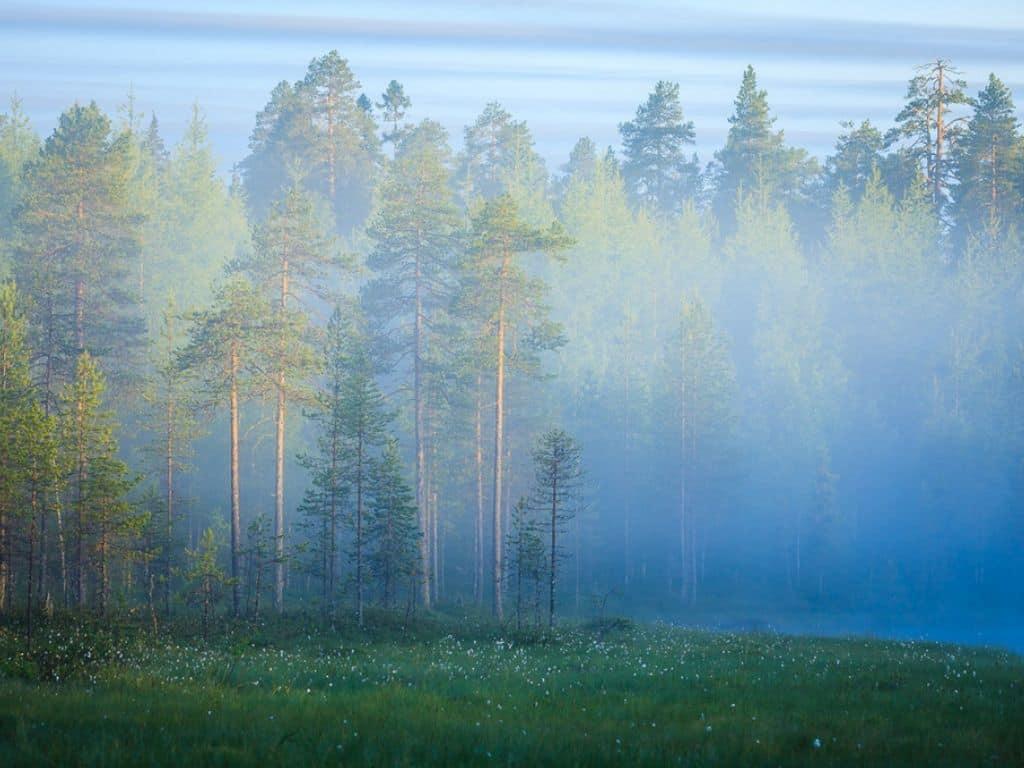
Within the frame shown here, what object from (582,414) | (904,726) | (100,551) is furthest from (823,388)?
(904,726)

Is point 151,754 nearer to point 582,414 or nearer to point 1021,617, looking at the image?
point 582,414

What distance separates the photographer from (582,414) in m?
57.1

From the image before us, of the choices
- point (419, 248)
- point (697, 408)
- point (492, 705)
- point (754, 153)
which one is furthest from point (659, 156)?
point (492, 705)

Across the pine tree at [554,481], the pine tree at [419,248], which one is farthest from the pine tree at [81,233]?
the pine tree at [554,481]

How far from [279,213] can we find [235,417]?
11.6 meters

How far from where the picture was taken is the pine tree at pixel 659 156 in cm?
8662

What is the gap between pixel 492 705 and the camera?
14.1 metres

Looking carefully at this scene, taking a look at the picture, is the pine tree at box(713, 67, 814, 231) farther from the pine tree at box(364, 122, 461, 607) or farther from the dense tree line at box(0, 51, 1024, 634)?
the pine tree at box(364, 122, 461, 607)

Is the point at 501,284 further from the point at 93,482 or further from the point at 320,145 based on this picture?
the point at 320,145

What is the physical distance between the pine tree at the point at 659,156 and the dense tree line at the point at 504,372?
1.05 feet

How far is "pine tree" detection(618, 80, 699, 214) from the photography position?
86.6 meters

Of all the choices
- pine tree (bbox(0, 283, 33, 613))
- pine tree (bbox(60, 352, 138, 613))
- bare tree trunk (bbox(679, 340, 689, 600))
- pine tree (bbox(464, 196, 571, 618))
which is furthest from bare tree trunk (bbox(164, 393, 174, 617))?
bare tree trunk (bbox(679, 340, 689, 600))

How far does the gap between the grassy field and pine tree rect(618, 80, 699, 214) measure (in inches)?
2800

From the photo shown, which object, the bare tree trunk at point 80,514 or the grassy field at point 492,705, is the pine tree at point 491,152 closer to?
the bare tree trunk at point 80,514
